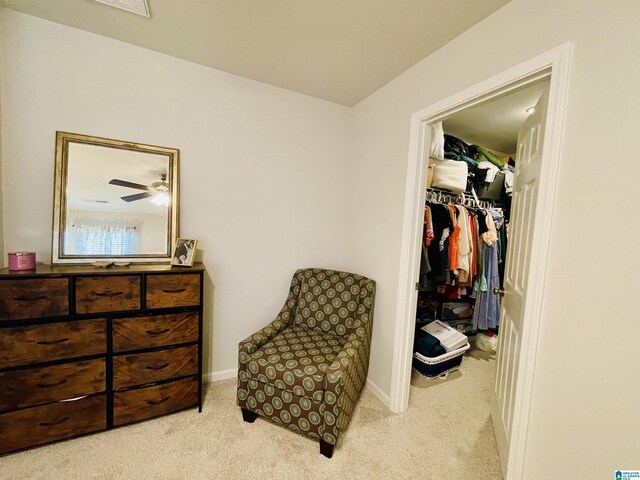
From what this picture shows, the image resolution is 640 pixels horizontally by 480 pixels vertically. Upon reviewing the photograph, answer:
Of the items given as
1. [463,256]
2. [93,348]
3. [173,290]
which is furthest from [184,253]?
[463,256]

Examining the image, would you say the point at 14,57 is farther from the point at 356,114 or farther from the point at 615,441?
the point at 615,441

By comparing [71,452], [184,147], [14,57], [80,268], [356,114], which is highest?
[356,114]

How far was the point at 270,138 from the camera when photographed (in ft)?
7.06

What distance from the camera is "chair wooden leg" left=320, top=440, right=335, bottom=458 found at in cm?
144

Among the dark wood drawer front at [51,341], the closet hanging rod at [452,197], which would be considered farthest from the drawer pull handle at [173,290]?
the closet hanging rod at [452,197]

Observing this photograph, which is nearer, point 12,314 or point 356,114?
point 12,314

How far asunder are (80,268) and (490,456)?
2.64 metres

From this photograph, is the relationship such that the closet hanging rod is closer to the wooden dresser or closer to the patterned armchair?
the patterned armchair

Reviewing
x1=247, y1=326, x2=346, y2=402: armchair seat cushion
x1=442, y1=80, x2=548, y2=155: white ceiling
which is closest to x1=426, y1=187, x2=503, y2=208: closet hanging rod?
x1=442, y1=80, x2=548, y2=155: white ceiling

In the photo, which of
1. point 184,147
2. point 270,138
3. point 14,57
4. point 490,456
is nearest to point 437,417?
point 490,456

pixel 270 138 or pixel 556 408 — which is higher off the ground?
pixel 270 138

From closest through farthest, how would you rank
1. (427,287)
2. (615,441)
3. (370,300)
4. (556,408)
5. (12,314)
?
(615,441)
(556,408)
(12,314)
(370,300)
(427,287)

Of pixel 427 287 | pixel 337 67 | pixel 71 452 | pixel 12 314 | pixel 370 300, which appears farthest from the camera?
pixel 427 287

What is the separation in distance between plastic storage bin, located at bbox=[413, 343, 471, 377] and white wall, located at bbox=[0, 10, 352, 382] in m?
1.15
